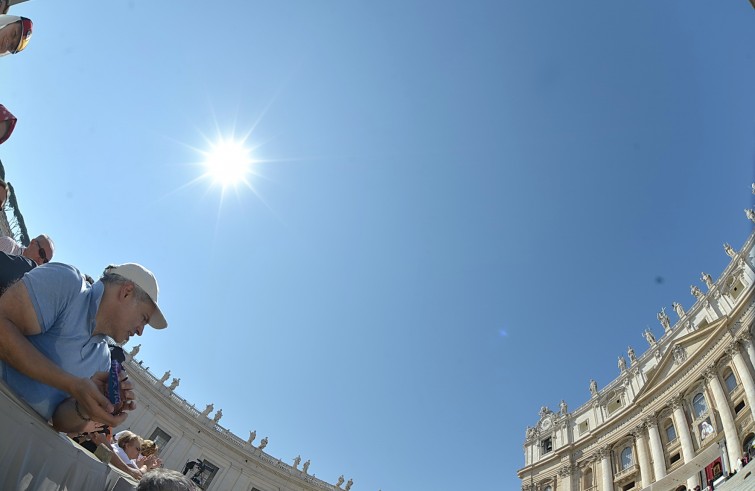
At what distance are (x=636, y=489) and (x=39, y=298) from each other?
38249mm

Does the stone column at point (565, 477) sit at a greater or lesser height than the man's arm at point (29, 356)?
greater

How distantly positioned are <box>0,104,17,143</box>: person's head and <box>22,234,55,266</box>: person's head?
136 centimetres

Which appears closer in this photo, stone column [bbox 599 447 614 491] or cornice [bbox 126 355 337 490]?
stone column [bbox 599 447 614 491]

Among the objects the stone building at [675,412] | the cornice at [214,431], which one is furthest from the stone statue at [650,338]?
the cornice at [214,431]

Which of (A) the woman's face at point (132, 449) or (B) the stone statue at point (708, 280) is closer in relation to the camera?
(A) the woman's face at point (132, 449)

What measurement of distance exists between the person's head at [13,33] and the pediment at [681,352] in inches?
1458

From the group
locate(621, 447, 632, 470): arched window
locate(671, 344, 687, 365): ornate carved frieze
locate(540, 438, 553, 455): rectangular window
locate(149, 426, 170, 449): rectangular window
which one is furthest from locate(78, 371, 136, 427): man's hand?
locate(540, 438, 553, 455): rectangular window

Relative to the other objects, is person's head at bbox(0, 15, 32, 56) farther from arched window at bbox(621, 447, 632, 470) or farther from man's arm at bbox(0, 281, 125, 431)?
arched window at bbox(621, 447, 632, 470)

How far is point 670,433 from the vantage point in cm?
2872

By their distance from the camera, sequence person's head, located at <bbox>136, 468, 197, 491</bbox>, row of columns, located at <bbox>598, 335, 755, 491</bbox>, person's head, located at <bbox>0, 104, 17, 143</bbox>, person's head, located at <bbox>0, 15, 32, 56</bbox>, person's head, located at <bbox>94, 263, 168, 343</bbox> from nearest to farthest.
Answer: person's head, located at <bbox>136, 468, 197, 491</bbox> → person's head, located at <bbox>94, 263, 168, 343</bbox> → person's head, located at <bbox>0, 104, 17, 143</bbox> → person's head, located at <bbox>0, 15, 32, 56</bbox> → row of columns, located at <bbox>598, 335, 755, 491</bbox>

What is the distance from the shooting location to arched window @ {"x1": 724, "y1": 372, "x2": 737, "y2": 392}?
25377 mm

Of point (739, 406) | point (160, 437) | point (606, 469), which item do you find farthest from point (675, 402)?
point (160, 437)

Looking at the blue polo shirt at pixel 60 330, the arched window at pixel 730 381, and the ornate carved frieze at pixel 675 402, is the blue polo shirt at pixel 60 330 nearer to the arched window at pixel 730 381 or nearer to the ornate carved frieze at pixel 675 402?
the arched window at pixel 730 381

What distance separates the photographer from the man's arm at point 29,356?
1877mm
